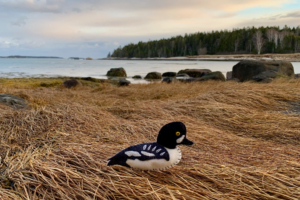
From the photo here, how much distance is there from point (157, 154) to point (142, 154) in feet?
0.41

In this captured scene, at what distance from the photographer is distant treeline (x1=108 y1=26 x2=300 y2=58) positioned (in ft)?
206

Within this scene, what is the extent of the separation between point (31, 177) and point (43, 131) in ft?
5.09

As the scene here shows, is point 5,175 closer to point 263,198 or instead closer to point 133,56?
point 263,198

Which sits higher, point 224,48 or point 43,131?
point 224,48

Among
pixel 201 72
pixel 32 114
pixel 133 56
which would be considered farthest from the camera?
pixel 133 56

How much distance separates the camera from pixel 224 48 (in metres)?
76.6

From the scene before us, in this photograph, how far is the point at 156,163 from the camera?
1.94 m

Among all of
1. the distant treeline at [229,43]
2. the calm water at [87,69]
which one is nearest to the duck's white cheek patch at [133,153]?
the calm water at [87,69]

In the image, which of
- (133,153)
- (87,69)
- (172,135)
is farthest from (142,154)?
(87,69)

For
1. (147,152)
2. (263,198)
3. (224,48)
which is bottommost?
(263,198)

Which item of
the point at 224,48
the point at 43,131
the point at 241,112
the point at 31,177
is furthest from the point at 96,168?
the point at 224,48

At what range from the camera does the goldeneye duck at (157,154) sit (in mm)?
1935

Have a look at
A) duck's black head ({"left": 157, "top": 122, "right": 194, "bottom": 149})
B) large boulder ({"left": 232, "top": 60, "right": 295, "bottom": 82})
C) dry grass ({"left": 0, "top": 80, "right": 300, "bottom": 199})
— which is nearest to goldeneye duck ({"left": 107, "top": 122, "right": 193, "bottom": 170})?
duck's black head ({"left": 157, "top": 122, "right": 194, "bottom": 149})

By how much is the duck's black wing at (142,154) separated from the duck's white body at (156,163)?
26 mm
